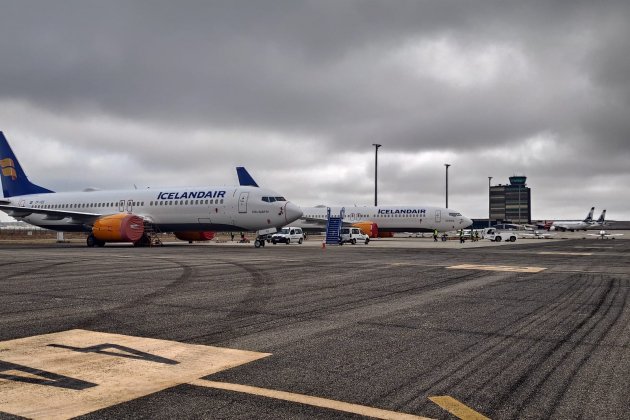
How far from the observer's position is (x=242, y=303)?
9688 mm

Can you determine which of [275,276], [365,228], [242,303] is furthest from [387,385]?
[365,228]

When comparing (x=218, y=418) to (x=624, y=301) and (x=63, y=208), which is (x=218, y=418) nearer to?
(x=624, y=301)

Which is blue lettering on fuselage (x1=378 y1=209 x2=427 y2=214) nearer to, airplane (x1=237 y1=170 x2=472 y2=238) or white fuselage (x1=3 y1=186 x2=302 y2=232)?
airplane (x1=237 y1=170 x2=472 y2=238)

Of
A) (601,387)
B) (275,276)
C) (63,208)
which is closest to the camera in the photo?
(601,387)

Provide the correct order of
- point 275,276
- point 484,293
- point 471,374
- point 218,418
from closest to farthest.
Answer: point 218,418
point 471,374
point 484,293
point 275,276

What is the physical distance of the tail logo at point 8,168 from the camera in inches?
1868

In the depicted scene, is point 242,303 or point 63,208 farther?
point 63,208

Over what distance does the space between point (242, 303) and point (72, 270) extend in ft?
30.8

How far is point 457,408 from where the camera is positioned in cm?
428

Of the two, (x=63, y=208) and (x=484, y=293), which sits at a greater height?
(x=63, y=208)

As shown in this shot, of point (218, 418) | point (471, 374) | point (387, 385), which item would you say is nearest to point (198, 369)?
point (218, 418)

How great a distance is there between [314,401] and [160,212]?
36.2 meters

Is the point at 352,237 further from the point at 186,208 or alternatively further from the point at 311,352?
the point at 311,352

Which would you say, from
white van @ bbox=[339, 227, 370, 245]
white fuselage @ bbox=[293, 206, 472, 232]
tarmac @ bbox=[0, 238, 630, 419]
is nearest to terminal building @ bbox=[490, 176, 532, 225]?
white fuselage @ bbox=[293, 206, 472, 232]
